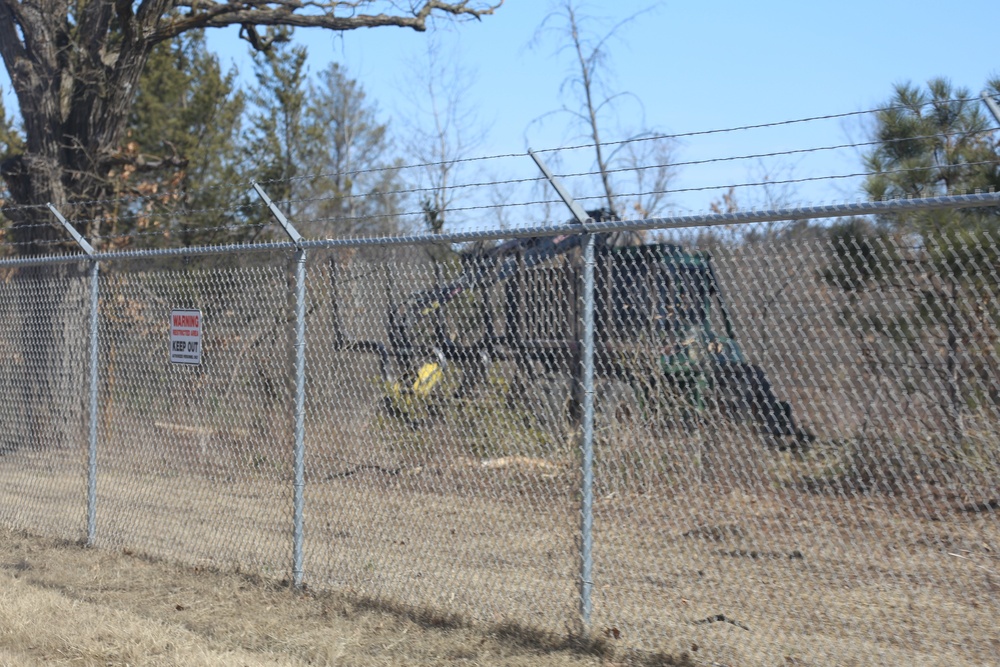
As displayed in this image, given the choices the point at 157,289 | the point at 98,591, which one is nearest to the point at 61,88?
the point at 157,289

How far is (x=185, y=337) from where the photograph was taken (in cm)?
643

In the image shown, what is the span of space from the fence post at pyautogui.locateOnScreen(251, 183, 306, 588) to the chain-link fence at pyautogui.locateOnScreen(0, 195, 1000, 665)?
0.02 m

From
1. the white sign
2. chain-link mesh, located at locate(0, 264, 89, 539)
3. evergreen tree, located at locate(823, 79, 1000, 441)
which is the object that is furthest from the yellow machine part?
chain-link mesh, located at locate(0, 264, 89, 539)

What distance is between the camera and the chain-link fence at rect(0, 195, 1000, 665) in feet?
12.9

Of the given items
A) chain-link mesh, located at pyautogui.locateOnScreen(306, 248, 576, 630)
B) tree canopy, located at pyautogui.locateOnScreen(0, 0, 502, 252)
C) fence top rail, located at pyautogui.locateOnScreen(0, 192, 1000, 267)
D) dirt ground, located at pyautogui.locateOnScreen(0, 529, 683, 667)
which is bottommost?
dirt ground, located at pyautogui.locateOnScreen(0, 529, 683, 667)

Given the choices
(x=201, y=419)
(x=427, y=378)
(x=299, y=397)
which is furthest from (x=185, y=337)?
(x=427, y=378)

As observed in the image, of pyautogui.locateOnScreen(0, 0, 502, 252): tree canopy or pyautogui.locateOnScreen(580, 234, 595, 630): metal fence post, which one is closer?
pyautogui.locateOnScreen(580, 234, 595, 630): metal fence post

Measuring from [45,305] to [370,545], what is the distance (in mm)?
3391

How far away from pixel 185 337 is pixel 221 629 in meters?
2.03

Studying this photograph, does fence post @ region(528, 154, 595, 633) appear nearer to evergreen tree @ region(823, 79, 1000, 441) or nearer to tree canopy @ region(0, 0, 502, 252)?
evergreen tree @ region(823, 79, 1000, 441)

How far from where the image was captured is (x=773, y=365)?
4176 millimetres

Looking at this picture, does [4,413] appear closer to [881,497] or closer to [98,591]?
[98,591]

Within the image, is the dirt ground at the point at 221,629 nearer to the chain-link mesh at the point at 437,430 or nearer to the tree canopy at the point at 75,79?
the chain-link mesh at the point at 437,430

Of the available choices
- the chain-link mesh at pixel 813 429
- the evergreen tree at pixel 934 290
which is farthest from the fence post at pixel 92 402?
the evergreen tree at pixel 934 290
